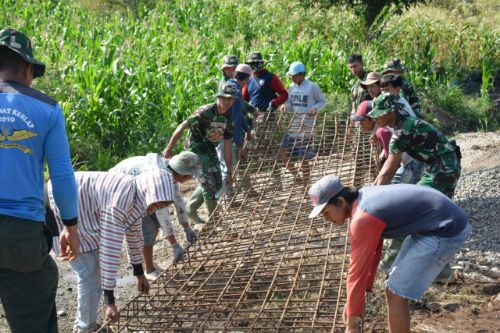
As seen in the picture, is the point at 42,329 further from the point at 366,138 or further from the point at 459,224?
the point at 366,138

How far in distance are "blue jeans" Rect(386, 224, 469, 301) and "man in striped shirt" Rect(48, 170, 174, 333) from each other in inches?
54.3

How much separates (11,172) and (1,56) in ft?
1.78

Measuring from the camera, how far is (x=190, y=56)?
37.4ft

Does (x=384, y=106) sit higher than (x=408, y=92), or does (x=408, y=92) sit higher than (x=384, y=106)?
(x=384, y=106)

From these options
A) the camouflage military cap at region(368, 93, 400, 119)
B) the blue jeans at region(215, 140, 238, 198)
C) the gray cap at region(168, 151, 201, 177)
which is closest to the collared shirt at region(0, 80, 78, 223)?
the gray cap at region(168, 151, 201, 177)

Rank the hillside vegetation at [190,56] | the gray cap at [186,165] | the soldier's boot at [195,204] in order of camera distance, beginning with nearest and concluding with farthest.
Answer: the gray cap at [186,165], the soldier's boot at [195,204], the hillside vegetation at [190,56]

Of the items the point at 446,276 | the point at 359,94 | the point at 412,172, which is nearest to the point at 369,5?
the point at 359,94

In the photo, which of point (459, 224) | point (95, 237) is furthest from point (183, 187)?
point (459, 224)

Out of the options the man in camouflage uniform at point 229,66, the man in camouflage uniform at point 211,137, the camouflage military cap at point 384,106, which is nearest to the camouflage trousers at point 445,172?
the camouflage military cap at point 384,106

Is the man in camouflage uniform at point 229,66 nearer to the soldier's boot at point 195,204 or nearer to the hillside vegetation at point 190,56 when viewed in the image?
the soldier's boot at point 195,204

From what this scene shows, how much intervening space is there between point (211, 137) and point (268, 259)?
138 cm

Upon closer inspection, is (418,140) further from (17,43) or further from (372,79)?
(17,43)

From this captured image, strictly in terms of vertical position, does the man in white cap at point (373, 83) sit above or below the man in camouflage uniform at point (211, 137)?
above

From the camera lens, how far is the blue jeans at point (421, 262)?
381cm
